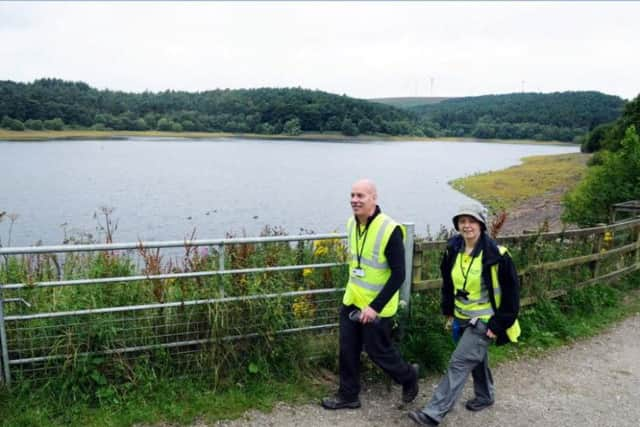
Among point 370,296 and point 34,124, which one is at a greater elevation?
point 34,124

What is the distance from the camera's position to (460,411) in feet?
16.1

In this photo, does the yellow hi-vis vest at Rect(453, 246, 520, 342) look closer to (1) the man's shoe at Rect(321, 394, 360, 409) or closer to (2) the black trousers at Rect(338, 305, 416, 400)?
(2) the black trousers at Rect(338, 305, 416, 400)

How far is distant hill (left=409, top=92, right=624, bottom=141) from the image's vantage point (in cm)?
15575

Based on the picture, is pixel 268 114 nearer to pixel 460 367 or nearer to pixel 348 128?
pixel 348 128

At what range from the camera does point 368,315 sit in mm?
4367

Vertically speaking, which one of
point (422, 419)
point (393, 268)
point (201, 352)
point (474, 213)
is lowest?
point (422, 419)

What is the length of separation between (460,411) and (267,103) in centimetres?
15384

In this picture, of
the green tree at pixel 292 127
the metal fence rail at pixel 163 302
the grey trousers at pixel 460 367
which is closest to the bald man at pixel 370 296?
the grey trousers at pixel 460 367

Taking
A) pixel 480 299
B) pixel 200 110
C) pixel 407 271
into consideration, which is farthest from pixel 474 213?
pixel 200 110

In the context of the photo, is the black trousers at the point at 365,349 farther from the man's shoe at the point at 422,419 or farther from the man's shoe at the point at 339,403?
the man's shoe at the point at 422,419

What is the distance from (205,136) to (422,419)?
137m

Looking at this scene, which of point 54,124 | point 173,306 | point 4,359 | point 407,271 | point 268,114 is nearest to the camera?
point 4,359

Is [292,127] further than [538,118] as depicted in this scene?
No

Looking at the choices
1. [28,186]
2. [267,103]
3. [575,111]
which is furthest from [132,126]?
[575,111]
